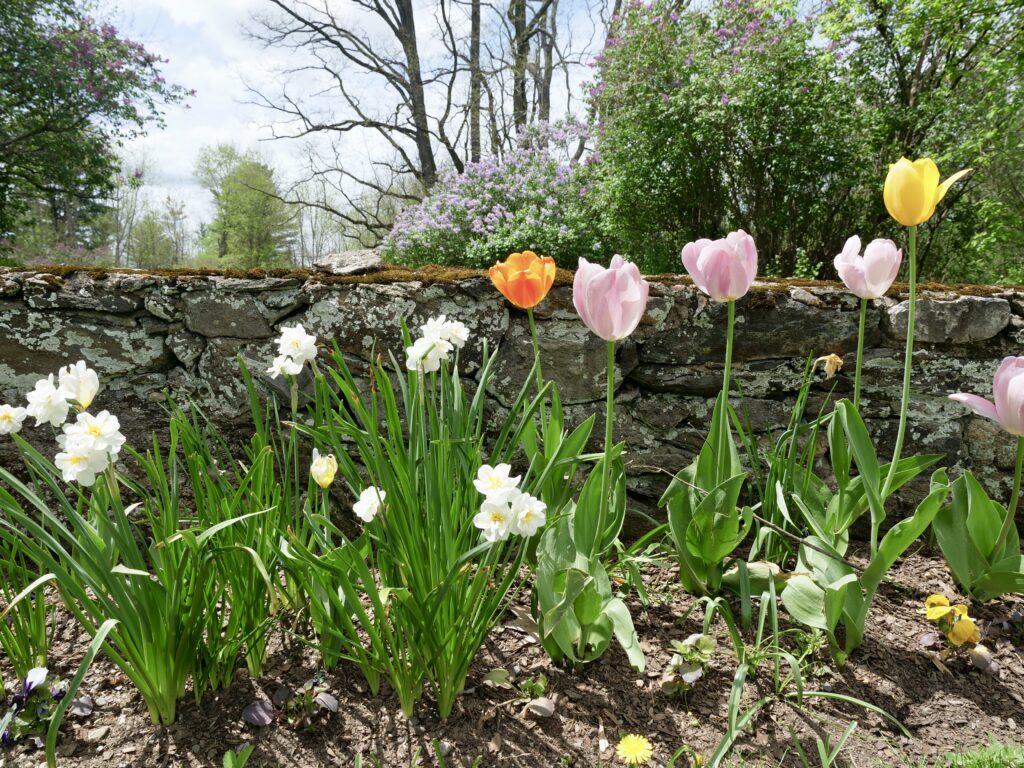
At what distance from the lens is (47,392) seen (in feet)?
3.04

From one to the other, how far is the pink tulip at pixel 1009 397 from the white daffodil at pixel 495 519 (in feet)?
2.77

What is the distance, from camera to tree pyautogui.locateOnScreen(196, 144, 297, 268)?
21000mm

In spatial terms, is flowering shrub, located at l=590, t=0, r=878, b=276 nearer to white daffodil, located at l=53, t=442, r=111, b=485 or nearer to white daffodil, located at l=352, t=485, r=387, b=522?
white daffodil, located at l=352, t=485, r=387, b=522

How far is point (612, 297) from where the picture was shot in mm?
1020

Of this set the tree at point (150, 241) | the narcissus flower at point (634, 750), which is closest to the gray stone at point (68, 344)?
the narcissus flower at point (634, 750)

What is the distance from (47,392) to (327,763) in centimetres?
76

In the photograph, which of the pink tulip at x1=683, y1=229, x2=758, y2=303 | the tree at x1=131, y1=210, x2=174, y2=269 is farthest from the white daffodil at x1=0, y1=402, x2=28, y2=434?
the tree at x1=131, y1=210, x2=174, y2=269

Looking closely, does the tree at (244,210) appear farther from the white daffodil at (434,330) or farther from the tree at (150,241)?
the white daffodil at (434,330)

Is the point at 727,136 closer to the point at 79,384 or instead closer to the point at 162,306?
the point at 162,306

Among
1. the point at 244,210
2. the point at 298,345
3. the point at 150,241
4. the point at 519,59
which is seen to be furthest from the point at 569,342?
the point at 150,241

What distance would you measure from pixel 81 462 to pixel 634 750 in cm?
98

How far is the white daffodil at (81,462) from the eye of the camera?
0.85 metres

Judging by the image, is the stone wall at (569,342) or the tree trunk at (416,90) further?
the tree trunk at (416,90)

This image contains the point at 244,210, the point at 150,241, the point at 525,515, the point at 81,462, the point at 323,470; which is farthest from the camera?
the point at 150,241
